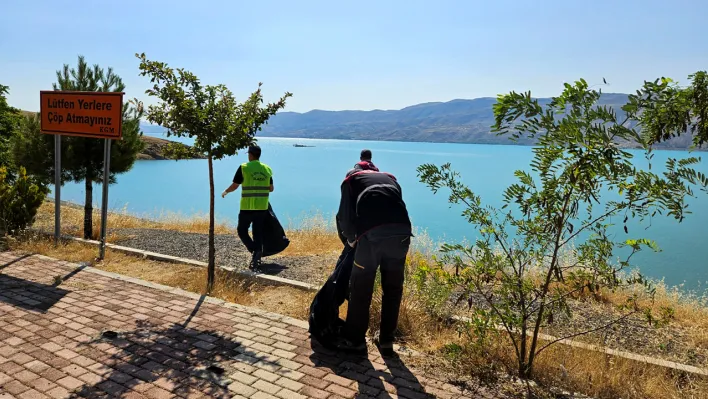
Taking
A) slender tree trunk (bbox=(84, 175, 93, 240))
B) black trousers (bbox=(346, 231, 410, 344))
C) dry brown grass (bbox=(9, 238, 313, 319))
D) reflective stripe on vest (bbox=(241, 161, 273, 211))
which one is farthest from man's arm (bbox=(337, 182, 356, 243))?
slender tree trunk (bbox=(84, 175, 93, 240))

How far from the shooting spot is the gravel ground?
845 cm

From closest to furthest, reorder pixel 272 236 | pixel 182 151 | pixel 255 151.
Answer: pixel 182 151
pixel 255 151
pixel 272 236

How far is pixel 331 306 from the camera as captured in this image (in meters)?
4.90

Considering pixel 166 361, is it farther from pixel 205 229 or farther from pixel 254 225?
pixel 205 229

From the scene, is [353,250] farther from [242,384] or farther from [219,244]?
[219,244]

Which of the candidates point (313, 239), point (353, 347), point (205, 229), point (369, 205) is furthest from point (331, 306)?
point (205, 229)

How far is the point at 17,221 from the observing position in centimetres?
937

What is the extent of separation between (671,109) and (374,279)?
8.72 feet

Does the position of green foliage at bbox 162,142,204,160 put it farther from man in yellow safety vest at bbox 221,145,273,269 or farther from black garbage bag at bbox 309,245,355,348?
black garbage bag at bbox 309,245,355,348

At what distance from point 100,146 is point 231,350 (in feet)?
25.4

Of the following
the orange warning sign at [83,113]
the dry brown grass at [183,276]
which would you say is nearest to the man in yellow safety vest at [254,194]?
the dry brown grass at [183,276]

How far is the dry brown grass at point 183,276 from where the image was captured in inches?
249

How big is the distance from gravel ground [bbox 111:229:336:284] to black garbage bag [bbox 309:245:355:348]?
2.53m

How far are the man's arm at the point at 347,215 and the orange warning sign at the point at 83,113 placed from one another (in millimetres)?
4930
